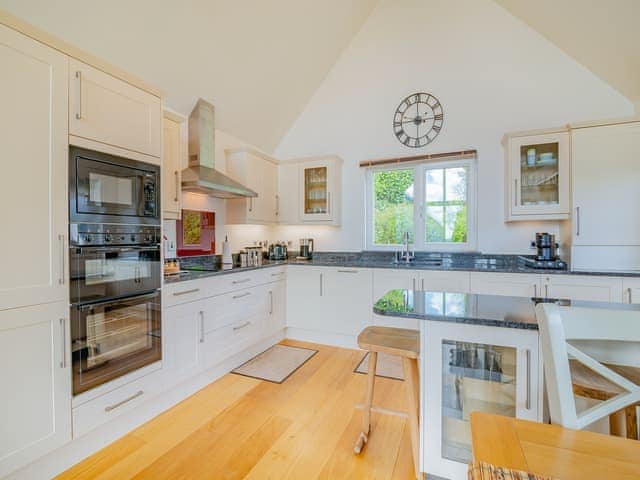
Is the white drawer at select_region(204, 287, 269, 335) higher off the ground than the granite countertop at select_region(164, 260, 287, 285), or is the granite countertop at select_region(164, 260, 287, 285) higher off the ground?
the granite countertop at select_region(164, 260, 287, 285)

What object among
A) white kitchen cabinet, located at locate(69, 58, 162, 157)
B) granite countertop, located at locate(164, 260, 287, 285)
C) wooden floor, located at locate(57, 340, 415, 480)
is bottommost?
wooden floor, located at locate(57, 340, 415, 480)

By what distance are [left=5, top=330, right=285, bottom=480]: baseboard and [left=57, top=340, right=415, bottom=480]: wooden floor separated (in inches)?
1.6

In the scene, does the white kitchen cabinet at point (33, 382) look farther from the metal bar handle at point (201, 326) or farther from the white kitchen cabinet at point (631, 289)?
the white kitchen cabinet at point (631, 289)

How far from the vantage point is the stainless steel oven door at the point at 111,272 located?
1592 millimetres

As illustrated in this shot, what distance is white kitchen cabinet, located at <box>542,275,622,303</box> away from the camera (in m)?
2.37

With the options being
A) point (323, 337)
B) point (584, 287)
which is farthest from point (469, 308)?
point (323, 337)

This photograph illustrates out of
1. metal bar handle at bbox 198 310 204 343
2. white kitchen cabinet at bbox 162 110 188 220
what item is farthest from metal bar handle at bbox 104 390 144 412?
white kitchen cabinet at bbox 162 110 188 220

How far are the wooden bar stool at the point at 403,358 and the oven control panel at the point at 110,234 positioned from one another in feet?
4.86

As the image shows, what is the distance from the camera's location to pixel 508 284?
2660 mm

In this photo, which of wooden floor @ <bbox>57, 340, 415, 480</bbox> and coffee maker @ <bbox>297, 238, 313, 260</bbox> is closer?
wooden floor @ <bbox>57, 340, 415, 480</bbox>

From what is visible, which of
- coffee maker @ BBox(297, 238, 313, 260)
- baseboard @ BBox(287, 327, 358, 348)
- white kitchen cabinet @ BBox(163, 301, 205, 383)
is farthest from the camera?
coffee maker @ BBox(297, 238, 313, 260)

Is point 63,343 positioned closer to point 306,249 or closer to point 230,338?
point 230,338

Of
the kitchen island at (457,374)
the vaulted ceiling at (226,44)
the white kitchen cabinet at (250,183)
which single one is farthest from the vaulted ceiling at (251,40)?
the kitchen island at (457,374)

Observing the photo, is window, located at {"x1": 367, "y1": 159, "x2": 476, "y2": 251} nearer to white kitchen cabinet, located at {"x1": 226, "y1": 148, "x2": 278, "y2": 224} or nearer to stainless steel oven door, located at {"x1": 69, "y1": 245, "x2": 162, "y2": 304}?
white kitchen cabinet, located at {"x1": 226, "y1": 148, "x2": 278, "y2": 224}
